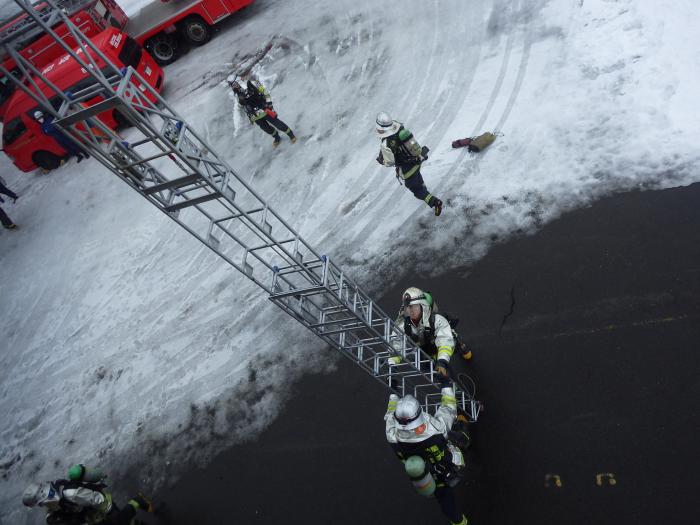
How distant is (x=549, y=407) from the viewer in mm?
5441

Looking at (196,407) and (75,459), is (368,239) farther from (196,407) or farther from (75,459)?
(75,459)

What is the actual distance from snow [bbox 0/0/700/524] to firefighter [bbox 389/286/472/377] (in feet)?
5.99

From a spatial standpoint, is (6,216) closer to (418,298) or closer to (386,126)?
(386,126)

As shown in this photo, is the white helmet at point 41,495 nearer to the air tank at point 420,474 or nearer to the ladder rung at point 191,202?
the ladder rung at point 191,202

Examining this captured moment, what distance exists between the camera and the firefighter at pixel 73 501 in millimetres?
5422

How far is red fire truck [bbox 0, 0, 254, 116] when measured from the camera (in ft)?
42.6

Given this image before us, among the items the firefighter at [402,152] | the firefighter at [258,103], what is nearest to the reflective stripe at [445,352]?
the firefighter at [402,152]

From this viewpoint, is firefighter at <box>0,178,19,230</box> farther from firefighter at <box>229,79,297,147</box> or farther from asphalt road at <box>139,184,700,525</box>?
asphalt road at <box>139,184,700,525</box>

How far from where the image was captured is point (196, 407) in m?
7.27

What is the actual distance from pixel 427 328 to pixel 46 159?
1231 centimetres

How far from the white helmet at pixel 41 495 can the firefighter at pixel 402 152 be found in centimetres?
585

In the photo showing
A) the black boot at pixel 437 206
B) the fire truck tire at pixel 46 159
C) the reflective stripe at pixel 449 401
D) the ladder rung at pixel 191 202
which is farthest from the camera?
the fire truck tire at pixel 46 159

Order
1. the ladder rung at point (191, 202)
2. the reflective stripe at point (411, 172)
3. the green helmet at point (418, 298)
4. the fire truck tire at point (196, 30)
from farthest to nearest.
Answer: the fire truck tire at point (196, 30) → the reflective stripe at point (411, 172) → the green helmet at point (418, 298) → the ladder rung at point (191, 202)

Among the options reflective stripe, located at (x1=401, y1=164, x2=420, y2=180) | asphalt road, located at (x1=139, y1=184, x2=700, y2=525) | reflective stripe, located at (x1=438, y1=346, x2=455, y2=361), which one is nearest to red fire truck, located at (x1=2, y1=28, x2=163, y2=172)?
reflective stripe, located at (x1=401, y1=164, x2=420, y2=180)
